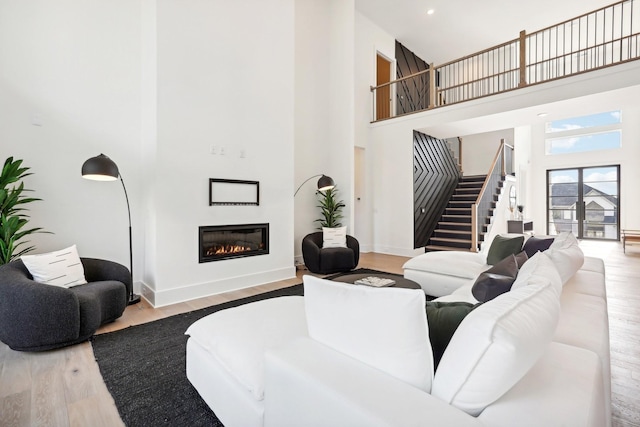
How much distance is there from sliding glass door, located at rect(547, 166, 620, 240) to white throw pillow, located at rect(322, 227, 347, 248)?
30.7 feet

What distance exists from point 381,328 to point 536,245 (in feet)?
10.2

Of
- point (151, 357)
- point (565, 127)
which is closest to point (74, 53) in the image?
point (151, 357)

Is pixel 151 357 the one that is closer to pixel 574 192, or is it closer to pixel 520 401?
pixel 520 401

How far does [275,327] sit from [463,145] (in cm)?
1057

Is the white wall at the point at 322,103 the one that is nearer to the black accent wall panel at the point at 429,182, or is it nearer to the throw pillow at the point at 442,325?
the black accent wall panel at the point at 429,182

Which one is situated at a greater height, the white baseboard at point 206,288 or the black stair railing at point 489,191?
the black stair railing at point 489,191

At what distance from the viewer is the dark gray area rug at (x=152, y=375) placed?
1644 millimetres

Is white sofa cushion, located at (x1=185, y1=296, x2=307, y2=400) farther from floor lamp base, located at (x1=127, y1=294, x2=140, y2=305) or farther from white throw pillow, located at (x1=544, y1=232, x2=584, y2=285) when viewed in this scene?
floor lamp base, located at (x1=127, y1=294, x2=140, y2=305)

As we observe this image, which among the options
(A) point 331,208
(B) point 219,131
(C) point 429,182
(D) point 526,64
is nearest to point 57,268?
(B) point 219,131

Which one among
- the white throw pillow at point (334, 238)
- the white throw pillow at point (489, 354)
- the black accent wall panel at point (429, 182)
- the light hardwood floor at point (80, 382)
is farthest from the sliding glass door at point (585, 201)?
the white throw pillow at point (489, 354)

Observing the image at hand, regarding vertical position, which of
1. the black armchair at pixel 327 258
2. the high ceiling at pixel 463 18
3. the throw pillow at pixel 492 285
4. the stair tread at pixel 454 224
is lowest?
the black armchair at pixel 327 258

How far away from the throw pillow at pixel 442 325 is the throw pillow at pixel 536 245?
2.68m

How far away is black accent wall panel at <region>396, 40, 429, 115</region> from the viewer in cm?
826

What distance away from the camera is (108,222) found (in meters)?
3.65
